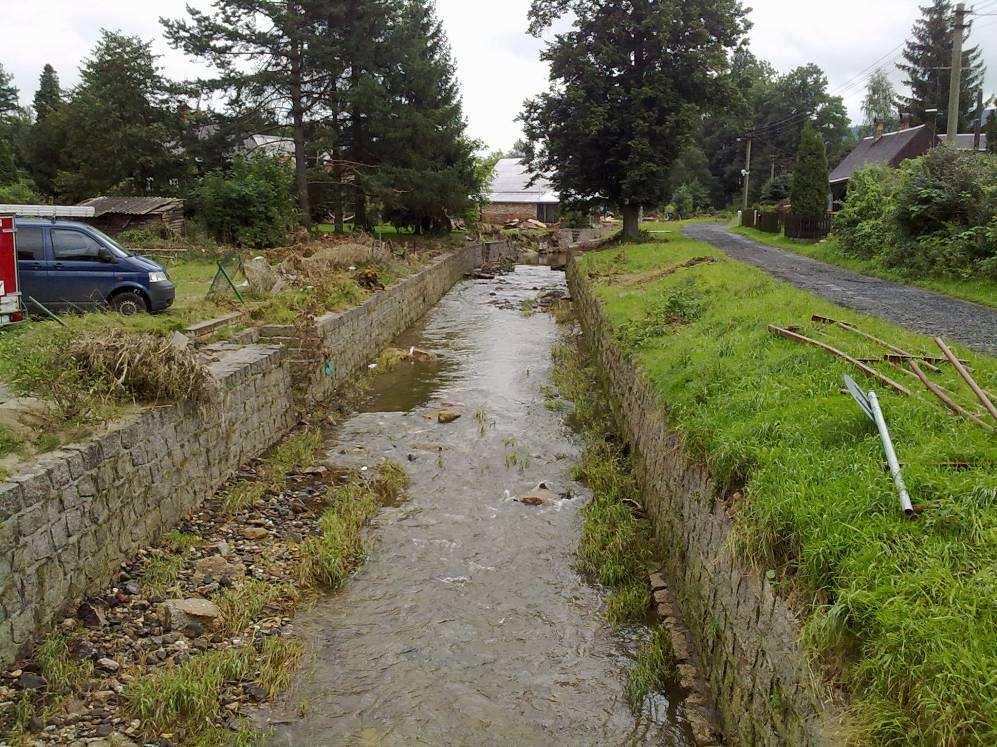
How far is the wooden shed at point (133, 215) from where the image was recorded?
81.5 feet

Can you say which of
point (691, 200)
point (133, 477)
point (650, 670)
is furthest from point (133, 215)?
point (691, 200)

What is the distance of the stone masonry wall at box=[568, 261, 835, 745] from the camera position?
3.70 m

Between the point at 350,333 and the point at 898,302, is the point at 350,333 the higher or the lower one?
the lower one

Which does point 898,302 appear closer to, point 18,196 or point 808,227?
point 808,227

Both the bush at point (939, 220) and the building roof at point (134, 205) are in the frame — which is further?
the building roof at point (134, 205)

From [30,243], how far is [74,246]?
2.07 feet

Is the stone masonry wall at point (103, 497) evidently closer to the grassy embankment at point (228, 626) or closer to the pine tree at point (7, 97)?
the grassy embankment at point (228, 626)

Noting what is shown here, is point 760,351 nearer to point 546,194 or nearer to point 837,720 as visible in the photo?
point 837,720

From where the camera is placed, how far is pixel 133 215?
2512 centimetres

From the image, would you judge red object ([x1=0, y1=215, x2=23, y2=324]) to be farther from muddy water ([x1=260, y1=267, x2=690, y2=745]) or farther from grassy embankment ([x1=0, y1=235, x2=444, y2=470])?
muddy water ([x1=260, y1=267, x2=690, y2=745])

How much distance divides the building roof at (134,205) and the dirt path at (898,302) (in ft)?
66.0

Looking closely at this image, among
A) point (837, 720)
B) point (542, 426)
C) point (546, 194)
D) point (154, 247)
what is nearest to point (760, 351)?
point (542, 426)

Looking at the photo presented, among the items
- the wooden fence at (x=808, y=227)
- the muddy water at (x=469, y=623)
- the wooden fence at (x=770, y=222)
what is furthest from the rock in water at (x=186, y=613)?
the wooden fence at (x=770, y=222)

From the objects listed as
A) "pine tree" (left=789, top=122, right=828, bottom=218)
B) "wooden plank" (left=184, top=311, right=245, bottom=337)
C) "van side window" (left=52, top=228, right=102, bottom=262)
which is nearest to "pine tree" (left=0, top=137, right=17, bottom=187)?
"van side window" (left=52, top=228, right=102, bottom=262)
